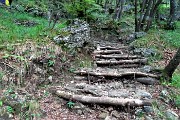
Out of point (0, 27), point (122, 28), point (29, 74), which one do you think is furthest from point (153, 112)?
point (122, 28)

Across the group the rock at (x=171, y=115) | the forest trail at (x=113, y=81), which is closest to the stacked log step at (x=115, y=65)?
the forest trail at (x=113, y=81)

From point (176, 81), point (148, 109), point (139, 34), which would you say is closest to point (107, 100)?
point (148, 109)

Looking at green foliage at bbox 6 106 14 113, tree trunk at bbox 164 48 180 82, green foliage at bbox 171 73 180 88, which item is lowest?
green foliage at bbox 171 73 180 88

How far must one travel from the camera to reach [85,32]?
948cm

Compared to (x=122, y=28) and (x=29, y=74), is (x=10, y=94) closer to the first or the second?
(x=29, y=74)

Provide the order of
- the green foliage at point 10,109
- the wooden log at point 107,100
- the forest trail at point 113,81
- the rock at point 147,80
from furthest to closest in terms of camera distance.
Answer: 1. the rock at point 147,80
2. the forest trail at point 113,81
3. the wooden log at point 107,100
4. the green foliage at point 10,109

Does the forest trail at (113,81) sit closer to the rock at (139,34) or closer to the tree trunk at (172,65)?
the tree trunk at (172,65)

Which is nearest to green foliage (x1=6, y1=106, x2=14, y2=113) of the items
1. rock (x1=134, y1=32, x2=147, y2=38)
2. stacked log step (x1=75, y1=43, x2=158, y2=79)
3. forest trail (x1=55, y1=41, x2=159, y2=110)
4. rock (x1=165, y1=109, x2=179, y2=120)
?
forest trail (x1=55, y1=41, x2=159, y2=110)

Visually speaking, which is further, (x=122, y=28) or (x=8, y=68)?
(x=122, y=28)

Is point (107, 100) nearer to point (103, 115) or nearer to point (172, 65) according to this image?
point (103, 115)

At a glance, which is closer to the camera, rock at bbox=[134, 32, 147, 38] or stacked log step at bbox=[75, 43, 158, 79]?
stacked log step at bbox=[75, 43, 158, 79]

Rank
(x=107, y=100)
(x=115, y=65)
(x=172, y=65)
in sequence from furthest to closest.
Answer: (x=115, y=65) → (x=172, y=65) → (x=107, y=100)

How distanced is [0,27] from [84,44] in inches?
118

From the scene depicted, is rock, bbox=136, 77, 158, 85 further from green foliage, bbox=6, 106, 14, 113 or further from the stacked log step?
green foliage, bbox=6, 106, 14, 113
